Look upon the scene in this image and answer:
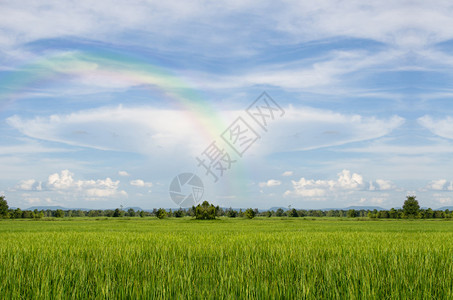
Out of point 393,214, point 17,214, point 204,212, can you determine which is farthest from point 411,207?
point 17,214

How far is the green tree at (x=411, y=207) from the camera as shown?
350 ft

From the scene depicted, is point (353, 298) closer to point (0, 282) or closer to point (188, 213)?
point (0, 282)

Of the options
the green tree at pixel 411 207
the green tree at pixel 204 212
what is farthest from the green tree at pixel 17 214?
the green tree at pixel 411 207

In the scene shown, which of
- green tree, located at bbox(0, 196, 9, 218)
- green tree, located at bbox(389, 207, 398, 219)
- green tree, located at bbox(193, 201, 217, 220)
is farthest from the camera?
green tree, located at bbox(389, 207, 398, 219)

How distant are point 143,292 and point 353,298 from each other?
2.61 m

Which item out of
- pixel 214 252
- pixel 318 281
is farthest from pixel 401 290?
pixel 214 252

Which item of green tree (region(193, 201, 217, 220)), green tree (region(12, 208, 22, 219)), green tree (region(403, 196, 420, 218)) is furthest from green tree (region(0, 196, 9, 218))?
green tree (region(403, 196, 420, 218))

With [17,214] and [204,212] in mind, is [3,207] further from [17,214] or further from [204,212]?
[204,212]

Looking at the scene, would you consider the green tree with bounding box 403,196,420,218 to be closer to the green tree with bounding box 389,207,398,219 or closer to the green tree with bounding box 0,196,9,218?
the green tree with bounding box 389,207,398,219

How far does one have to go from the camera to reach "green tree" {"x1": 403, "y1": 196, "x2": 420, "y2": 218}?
350 ft

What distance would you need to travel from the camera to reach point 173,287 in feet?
15.0

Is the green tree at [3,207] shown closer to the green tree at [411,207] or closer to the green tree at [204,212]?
the green tree at [204,212]

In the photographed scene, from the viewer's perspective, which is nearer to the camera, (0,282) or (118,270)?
(0,282)

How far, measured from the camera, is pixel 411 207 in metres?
108
